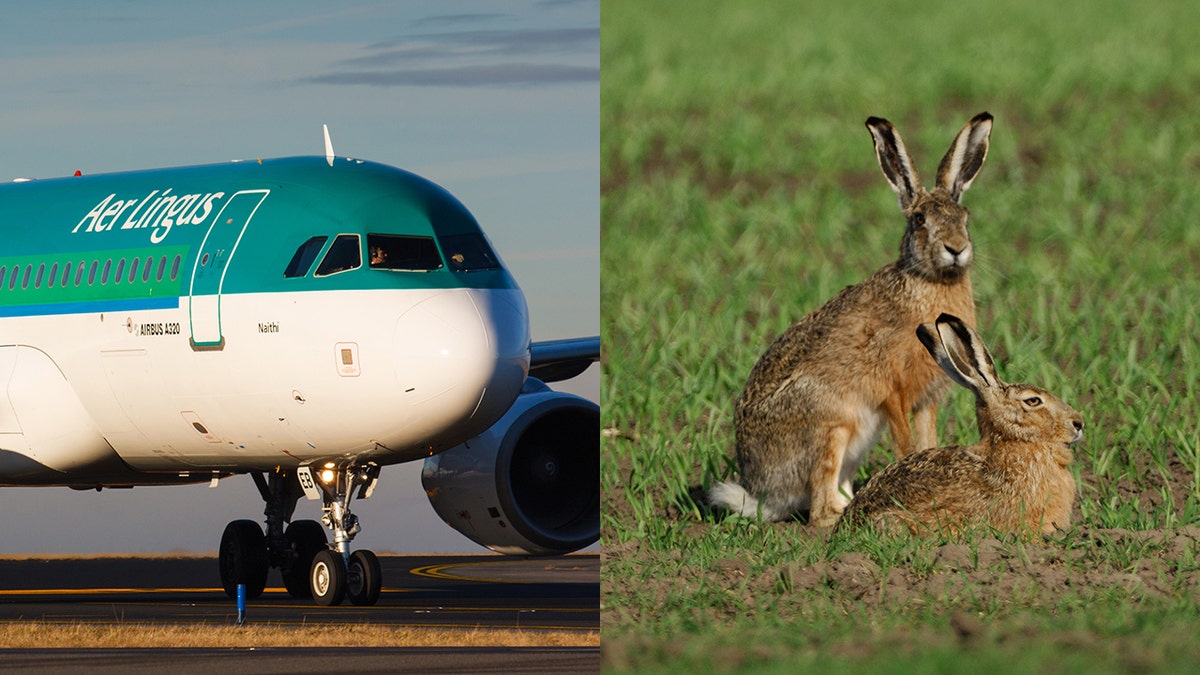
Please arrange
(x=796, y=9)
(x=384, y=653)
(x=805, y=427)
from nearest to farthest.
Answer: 1. (x=805, y=427)
2. (x=384, y=653)
3. (x=796, y=9)

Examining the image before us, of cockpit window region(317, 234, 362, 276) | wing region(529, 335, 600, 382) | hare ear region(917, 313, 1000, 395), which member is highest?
cockpit window region(317, 234, 362, 276)

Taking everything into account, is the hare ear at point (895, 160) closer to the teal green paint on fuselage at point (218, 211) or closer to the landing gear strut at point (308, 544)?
the teal green paint on fuselage at point (218, 211)

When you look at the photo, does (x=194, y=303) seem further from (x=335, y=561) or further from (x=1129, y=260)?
(x=1129, y=260)

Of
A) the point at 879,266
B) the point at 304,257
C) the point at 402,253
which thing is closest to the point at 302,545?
the point at 304,257

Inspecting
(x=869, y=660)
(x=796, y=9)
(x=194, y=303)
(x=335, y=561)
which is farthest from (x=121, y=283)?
(x=796, y=9)

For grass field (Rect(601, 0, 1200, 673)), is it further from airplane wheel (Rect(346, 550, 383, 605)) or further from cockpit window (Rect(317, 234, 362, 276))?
airplane wheel (Rect(346, 550, 383, 605))

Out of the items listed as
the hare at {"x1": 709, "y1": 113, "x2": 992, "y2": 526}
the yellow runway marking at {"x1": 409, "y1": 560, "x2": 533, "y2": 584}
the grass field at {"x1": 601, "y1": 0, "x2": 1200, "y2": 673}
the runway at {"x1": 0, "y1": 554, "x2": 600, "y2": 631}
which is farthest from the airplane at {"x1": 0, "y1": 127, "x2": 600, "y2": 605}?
the yellow runway marking at {"x1": 409, "y1": 560, "x2": 533, "y2": 584}
